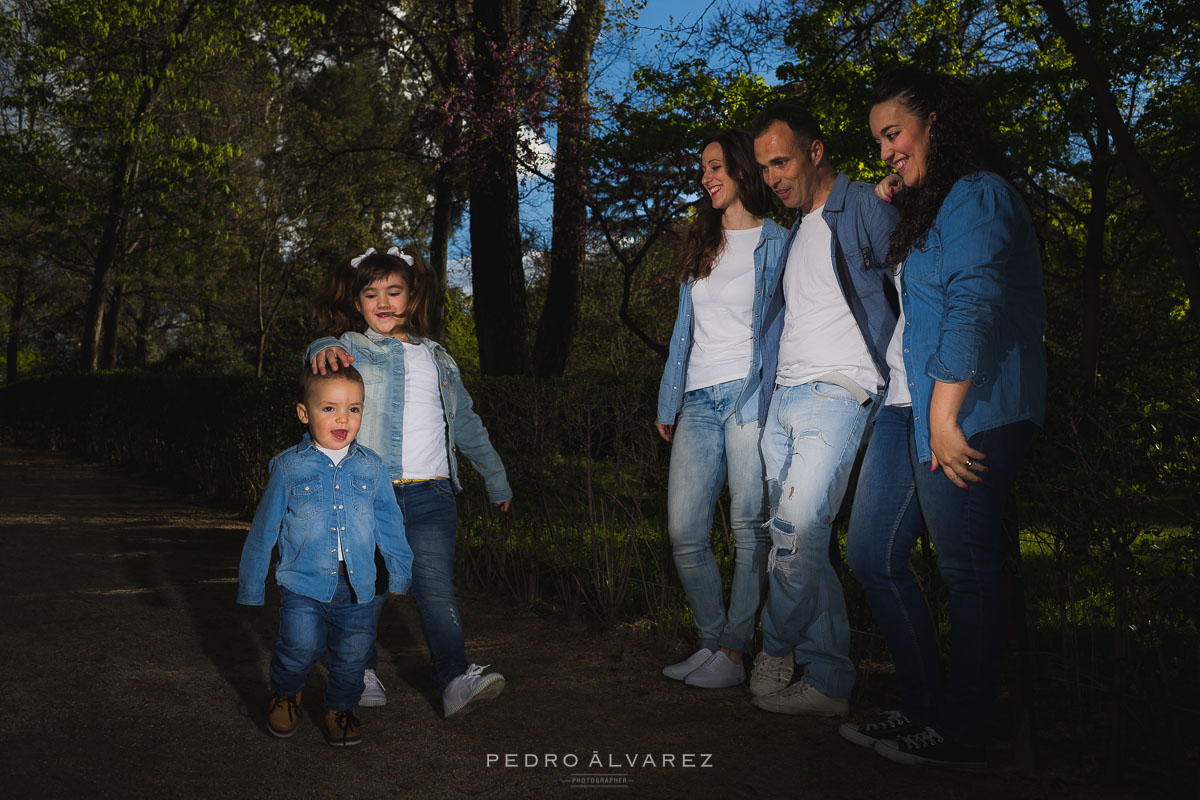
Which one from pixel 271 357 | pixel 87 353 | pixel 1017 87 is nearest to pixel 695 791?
pixel 1017 87

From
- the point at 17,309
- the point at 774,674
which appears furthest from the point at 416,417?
the point at 17,309

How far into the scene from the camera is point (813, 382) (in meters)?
3.67

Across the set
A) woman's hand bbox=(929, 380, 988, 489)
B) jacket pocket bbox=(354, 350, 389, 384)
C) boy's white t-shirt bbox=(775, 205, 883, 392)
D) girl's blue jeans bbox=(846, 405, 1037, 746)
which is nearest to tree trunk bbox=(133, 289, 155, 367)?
jacket pocket bbox=(354, 350, 389, 384)

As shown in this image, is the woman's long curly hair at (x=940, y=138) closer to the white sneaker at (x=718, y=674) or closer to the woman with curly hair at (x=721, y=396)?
the woman with curly hair at (x=721, y=396)

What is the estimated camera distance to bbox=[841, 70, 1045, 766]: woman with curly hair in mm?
3006

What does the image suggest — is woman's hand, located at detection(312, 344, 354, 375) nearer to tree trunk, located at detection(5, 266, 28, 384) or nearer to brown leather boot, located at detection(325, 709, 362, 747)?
brown leather boot, located at detection(325, 709, 362, 747)

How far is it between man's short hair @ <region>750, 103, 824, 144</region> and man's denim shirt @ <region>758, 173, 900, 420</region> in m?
0.25

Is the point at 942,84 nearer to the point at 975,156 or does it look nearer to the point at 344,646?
the point at 975,156

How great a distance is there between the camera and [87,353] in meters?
21.0

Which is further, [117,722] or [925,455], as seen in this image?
[117,722]

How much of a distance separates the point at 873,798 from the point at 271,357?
38.1m

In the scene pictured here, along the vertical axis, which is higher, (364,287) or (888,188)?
(888,188)

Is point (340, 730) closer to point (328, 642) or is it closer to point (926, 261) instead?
point (328, 642)

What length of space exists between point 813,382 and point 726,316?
A: 640 mm
